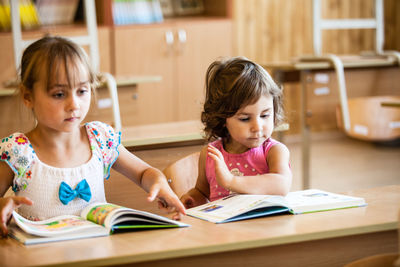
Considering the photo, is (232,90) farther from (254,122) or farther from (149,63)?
→ (149,63)

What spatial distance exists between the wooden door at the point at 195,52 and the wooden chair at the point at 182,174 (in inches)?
115

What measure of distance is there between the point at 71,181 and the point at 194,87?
3.41m

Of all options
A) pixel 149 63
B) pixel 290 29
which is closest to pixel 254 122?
pixel 149 63

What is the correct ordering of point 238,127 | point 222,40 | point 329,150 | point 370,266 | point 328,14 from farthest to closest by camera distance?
point 328,14 < point 329,150 < point 222,40 < point 238,127 < point 370,266

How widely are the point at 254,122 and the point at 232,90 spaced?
11cm

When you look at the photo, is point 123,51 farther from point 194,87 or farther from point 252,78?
point 252,78

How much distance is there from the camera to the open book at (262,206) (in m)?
1.36

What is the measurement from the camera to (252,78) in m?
Result: 1.64

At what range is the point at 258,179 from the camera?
1.54m

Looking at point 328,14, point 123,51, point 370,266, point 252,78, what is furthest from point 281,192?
point 328,14

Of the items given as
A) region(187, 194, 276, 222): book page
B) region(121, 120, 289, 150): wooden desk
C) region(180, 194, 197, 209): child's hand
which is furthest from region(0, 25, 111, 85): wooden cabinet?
region(187, 194, 276, 222): book page

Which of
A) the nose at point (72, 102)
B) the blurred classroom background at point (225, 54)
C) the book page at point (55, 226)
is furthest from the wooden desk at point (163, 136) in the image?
the blurred classroom background at point (225, 54)

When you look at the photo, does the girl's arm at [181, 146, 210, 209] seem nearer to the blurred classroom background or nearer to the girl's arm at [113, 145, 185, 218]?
the girl's arm at [113, 145, 185, 218]

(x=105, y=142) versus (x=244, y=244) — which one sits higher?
(x=105, y=142)
